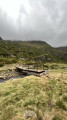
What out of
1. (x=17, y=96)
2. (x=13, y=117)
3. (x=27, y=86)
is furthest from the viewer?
(x=27, y=86)

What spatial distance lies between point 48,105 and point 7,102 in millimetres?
4866

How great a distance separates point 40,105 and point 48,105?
3.31 feet

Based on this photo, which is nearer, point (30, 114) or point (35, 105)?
point (30, 114)

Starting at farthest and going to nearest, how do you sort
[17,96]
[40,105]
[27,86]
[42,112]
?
[27,86] < [17,96] < [40,105] < [42,112]

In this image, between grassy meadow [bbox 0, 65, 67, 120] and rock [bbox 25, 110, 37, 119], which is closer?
rock [bbox 25, 110, 37, 119]

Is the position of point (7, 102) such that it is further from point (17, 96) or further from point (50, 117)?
point (50, 117)

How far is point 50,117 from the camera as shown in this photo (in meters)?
8.95

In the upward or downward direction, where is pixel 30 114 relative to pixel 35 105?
downward

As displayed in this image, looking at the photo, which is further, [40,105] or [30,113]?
[40,105]

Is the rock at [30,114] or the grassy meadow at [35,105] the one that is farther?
the grassy meadow at [35,105]

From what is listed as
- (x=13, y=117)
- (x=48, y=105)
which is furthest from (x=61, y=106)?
(x=13, y=117)

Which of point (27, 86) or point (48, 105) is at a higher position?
point (27, 86)

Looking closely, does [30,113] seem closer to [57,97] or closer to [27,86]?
[57,97]

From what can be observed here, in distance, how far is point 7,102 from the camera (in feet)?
35.8
